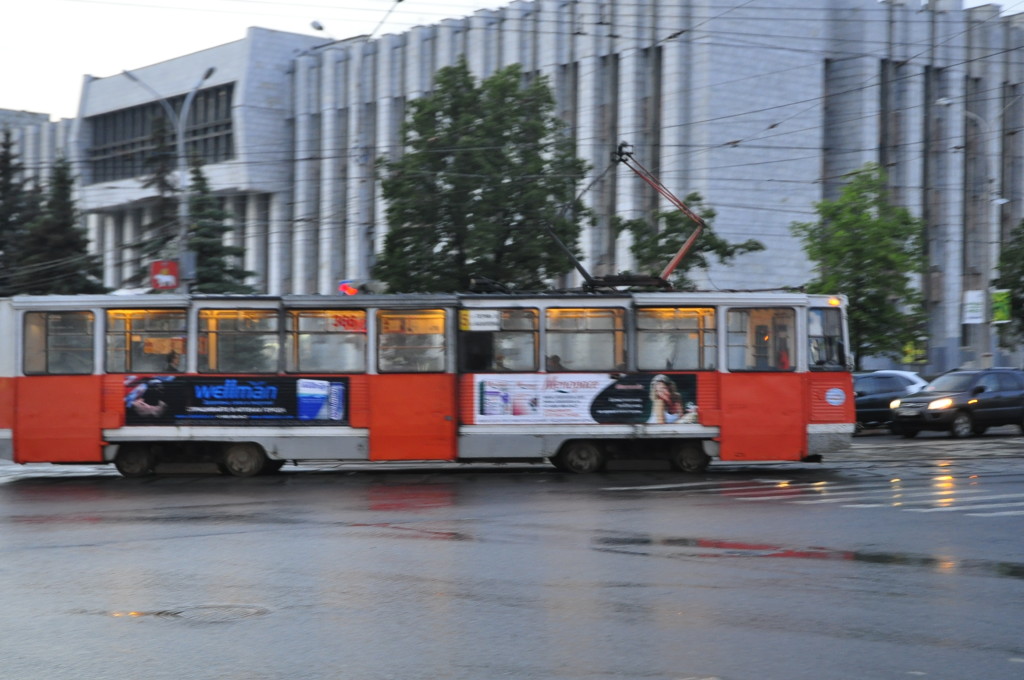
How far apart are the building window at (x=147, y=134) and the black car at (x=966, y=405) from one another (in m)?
41.9

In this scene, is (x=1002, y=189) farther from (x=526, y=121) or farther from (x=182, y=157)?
(x=182, y=157)

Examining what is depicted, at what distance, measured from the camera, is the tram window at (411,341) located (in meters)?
19.2

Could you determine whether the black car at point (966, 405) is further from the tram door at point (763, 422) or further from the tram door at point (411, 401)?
the tram door at point (411, 401)

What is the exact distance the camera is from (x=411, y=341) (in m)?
19.3

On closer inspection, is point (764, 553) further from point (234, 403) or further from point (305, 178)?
point (305, 178)

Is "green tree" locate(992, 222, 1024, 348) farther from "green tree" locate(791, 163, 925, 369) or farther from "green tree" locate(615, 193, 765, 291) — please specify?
"green tree" locate(615, 193, 765, 291)

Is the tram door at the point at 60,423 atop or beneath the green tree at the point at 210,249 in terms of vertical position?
beneath

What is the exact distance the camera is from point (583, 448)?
19312mm

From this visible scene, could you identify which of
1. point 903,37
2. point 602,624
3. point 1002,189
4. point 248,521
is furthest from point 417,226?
point 1002,189

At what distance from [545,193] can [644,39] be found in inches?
732

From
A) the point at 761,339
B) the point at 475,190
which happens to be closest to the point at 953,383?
the point at 761,339

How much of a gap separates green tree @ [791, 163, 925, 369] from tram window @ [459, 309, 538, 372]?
17.5m

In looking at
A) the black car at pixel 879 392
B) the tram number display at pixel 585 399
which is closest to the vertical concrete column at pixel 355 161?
the black car at pixel 879 392

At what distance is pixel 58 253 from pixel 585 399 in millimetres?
39592
